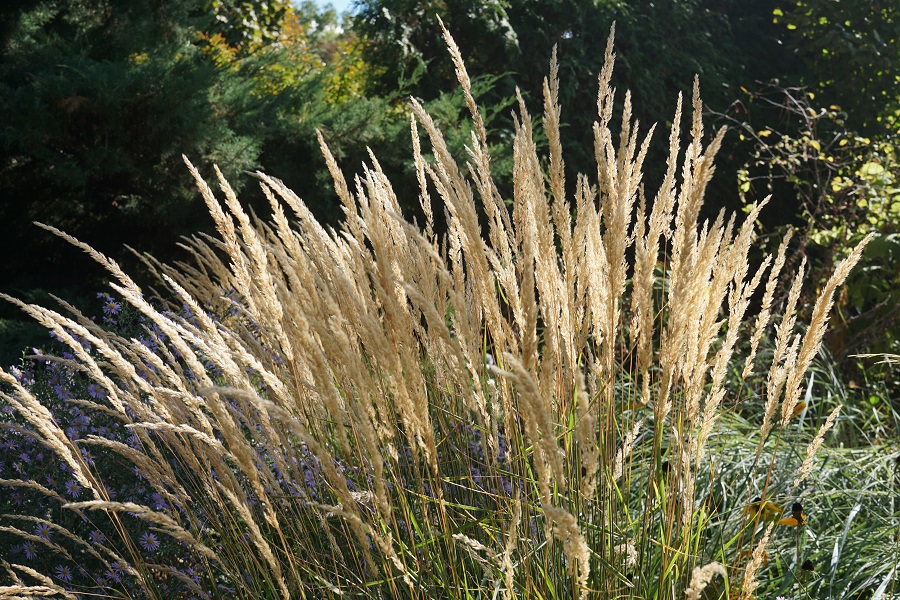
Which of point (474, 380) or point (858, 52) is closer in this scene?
point (474, 380)

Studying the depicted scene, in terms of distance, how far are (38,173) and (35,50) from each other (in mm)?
840

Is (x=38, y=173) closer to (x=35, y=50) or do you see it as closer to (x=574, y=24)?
(x=35, y=50)

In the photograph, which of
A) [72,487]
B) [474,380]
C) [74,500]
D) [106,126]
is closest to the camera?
[474,380]

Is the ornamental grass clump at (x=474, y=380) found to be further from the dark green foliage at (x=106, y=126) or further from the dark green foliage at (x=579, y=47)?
the dark green foliage at (x=579, y=47)

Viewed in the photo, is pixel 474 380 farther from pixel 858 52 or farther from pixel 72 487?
pixel 858 52

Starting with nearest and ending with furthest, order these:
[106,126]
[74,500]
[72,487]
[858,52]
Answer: [72,487] < [74,500] < [106,126] < [858,52]

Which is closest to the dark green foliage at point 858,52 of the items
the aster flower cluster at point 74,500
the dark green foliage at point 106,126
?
the dark green foliage at point 106,126

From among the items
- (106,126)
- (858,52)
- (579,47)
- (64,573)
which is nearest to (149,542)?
(64,573)

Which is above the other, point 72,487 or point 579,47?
point 579,47

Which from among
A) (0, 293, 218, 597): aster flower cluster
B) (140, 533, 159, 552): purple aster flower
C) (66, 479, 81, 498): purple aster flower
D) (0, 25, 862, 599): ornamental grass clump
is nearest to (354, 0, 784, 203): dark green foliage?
(0, 293, 218, 597): aster flower cluster

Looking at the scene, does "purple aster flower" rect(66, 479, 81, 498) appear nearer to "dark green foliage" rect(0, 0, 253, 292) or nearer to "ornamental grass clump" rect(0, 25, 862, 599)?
"ornamental grass clump" rect(0, 25, 862, 599)

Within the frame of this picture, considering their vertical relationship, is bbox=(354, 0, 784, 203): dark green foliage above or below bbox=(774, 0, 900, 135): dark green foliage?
above

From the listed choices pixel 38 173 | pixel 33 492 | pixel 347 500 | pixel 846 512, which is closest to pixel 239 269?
pixel 347 500

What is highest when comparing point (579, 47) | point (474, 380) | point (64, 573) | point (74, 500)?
point (579, 47)
